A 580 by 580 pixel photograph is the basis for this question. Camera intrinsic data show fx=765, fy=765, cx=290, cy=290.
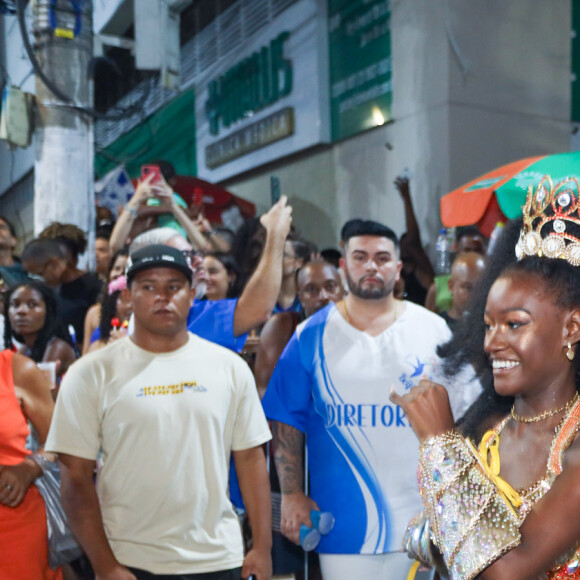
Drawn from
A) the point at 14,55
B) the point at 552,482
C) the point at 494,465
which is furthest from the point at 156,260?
the point at 14,55

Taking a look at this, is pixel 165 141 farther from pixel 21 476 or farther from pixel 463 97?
pixel 21 476

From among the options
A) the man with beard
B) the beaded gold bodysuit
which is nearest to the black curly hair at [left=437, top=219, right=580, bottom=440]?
the beaded gold bodysuit

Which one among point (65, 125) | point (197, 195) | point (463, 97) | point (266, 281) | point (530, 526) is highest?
point (463, 97)

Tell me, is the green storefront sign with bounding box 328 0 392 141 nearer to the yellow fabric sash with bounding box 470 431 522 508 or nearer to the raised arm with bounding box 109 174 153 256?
the raised arm with bounding box 109 174 153 256

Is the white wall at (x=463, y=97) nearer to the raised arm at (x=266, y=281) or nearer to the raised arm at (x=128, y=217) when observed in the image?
the raised arm at (x=128, y=217)

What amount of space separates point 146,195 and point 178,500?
3522mm

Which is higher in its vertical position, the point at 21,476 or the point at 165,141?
A: the point at 165,141

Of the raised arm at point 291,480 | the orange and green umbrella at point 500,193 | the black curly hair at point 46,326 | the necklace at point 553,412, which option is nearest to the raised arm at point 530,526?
the necklace at point 553,412

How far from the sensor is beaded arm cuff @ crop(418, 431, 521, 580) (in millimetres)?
1712

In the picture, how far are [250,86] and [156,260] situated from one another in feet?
30.1

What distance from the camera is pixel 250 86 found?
38.3 feet

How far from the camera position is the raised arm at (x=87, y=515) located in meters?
2.71

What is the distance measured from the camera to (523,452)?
1.93 meters

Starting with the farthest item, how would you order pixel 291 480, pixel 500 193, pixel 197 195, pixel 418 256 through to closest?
pixel 197 195 < pixel 418 256 < pixel 500 193 < pixel 291 480
